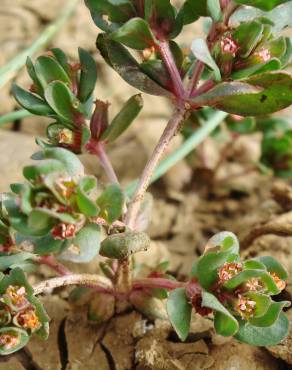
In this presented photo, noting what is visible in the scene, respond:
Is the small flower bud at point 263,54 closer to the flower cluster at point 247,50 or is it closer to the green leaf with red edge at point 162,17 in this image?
the flower cluster at point 247,50

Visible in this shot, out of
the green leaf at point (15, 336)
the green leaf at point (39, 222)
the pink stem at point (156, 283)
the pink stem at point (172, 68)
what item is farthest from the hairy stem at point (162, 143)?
the green leaf at point (15, 336)

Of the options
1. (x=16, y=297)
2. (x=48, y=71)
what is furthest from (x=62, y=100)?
(x=16, y=297)

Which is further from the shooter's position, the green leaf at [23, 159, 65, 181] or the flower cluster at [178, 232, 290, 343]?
the flower cluster at [178, 232, 290, 343]

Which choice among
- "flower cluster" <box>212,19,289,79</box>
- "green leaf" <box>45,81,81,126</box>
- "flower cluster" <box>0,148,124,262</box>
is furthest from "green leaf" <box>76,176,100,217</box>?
"flower cluster" <box>212,19,289,79</box>

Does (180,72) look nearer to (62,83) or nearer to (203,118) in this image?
(62,83)

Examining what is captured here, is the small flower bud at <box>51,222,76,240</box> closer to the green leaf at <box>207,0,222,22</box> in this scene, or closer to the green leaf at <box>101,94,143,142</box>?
the green leaf at <box>101,94,143,142</box>

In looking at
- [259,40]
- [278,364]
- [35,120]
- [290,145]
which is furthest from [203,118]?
[278,364]

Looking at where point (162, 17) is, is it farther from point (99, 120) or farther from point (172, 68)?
point (99, 120)
